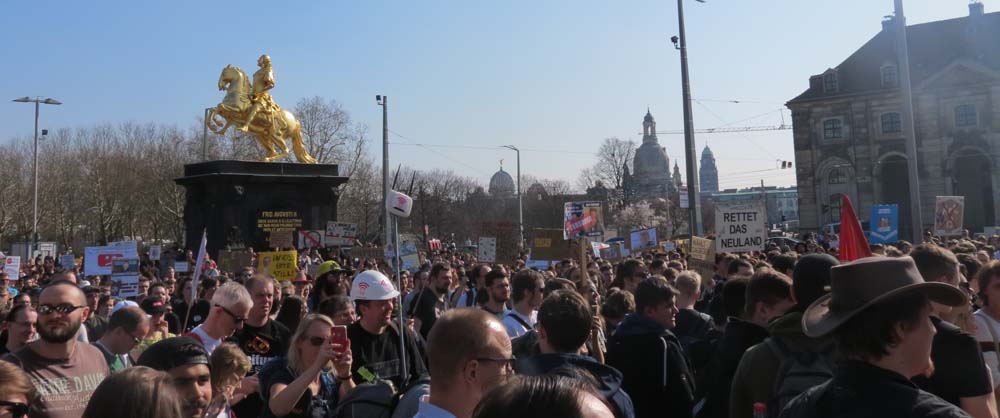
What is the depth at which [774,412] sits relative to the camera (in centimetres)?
384

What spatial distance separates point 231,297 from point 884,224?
15.6 meters

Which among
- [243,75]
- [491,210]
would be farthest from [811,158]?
[491,210]

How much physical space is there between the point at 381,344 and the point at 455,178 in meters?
108

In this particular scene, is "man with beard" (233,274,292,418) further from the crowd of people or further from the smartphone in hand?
the smartphone in hand

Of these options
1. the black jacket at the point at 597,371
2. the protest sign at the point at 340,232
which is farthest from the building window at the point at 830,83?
the black jacket at the point at 597,371

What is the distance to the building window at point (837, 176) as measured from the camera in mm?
58312

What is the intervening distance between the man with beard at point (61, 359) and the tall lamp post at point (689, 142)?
16.9 meters

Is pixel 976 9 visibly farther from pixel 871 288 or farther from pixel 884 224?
pixel 871 288

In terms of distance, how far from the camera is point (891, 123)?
5722 cm

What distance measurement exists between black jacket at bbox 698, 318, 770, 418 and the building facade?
51.4 m

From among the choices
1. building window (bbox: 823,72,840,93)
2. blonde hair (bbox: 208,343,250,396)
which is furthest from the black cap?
building window (bbox: 823,72,840,93)

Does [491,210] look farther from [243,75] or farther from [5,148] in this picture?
[243,75]

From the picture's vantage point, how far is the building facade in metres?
54.2

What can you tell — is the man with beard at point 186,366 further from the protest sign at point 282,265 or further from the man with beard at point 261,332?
the protest sign at point 282,265
